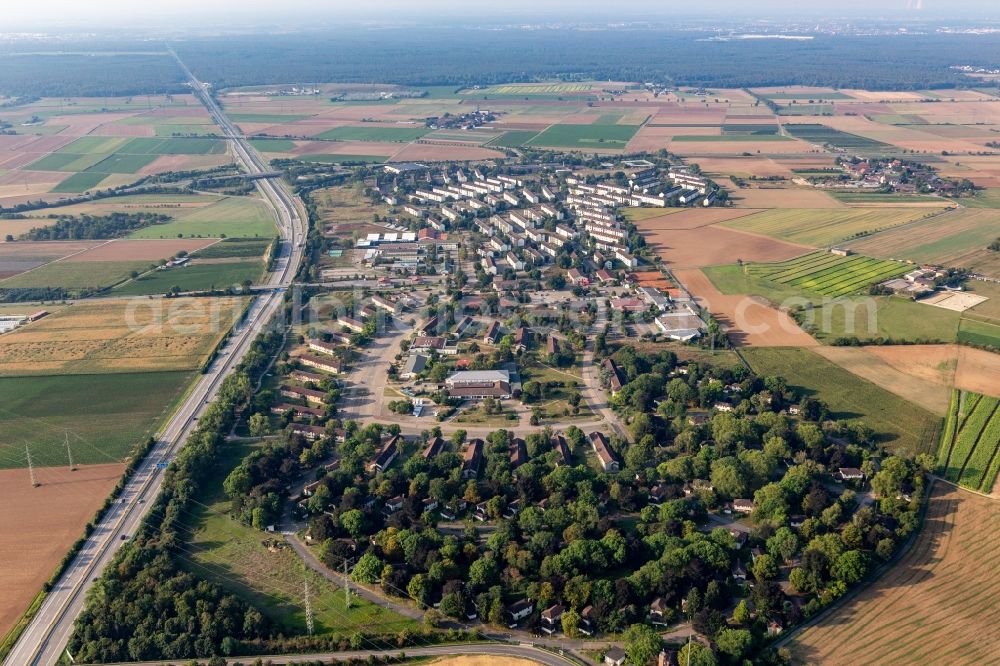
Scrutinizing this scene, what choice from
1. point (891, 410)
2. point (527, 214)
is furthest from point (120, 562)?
point (527, 214)

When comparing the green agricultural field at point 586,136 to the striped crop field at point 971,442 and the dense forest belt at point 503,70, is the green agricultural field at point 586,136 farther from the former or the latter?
the striped crop field at point 971,442

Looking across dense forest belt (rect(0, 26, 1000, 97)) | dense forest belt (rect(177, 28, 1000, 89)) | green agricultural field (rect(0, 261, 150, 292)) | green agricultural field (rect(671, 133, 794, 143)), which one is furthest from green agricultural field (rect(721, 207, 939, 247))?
dense forest belt (rect(177, 28, 1000, 89))

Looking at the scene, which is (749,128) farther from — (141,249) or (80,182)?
(80,182)

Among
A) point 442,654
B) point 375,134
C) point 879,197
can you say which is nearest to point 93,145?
point 375,134

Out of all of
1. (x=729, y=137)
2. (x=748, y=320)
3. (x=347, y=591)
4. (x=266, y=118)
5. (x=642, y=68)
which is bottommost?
(x=347, y=591)

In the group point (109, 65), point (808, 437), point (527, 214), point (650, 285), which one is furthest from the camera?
point (109, 65)

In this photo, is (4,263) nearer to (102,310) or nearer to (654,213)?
(102,310)
